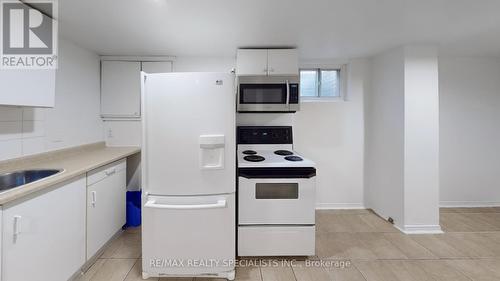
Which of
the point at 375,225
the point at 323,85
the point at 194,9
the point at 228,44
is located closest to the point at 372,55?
the point at 323,85

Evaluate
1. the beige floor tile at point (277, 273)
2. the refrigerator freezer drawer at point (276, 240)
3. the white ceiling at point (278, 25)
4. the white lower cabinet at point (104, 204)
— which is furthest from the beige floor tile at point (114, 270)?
the white ceiling at point (278, 25)

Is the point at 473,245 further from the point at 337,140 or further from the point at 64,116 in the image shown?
the point at 64,116

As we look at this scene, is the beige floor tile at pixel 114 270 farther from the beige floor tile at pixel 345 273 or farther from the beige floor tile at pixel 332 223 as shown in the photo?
the beige floor tile at pixel 332 223

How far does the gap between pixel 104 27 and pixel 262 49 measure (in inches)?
60.3

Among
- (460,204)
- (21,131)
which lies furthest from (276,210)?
(460,204)

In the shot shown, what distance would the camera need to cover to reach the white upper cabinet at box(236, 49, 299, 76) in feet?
9.45

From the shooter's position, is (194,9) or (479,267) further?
(479,267)

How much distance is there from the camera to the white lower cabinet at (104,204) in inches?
82.0

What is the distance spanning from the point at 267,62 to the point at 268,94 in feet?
1.14

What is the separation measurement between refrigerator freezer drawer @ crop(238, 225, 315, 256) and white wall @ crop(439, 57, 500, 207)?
253cm

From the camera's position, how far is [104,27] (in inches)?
89.6

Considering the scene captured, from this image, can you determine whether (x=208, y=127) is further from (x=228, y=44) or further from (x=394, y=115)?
(x=394, y=115)

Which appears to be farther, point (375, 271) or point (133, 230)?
point (133, 230)

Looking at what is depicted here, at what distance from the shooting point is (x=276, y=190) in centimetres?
225
